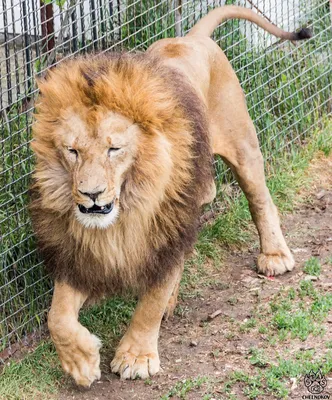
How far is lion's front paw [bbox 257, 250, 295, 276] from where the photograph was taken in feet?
16.7

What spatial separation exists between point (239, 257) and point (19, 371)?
157cm

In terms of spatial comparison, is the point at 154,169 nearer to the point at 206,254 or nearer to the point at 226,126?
the point at 226,126

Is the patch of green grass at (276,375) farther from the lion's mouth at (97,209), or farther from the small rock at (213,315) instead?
the lion's mouth at (97,209)

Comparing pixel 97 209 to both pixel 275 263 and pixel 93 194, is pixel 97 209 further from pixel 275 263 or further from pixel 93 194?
pixel 275 263

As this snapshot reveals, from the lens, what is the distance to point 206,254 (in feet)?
17.4

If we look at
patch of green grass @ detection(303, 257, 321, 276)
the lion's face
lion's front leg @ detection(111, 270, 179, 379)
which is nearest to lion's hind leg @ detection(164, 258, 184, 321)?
lion's front leg @ detection(111, 270, 179, 379)

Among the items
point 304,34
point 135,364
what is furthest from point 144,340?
point 304,34

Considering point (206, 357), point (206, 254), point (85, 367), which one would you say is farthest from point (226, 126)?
point (85, 367)

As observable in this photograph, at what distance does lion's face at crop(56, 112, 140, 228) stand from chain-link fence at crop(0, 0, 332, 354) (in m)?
0.66

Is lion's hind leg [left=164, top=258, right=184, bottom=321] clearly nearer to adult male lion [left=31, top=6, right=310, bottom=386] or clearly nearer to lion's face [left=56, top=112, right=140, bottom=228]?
adult male lion [left=31, top=6, right=310, bottom=386]

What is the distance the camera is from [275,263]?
5102 mm

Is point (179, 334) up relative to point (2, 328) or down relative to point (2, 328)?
down

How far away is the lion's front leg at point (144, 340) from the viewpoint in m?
4.18

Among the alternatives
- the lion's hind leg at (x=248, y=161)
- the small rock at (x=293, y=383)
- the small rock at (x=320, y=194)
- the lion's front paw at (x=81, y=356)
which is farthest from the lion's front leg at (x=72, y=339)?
the small rock at (x=320, y=194)
